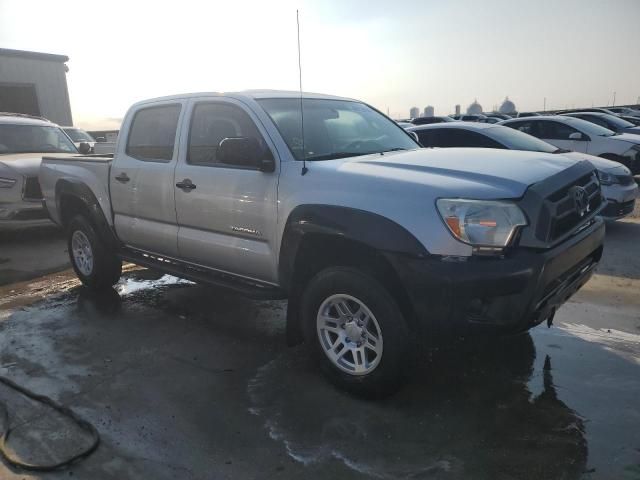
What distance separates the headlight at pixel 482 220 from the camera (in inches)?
107

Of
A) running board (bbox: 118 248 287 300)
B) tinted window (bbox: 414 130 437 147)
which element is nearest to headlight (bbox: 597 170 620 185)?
tinted window (bbox: 414 130 437 147)

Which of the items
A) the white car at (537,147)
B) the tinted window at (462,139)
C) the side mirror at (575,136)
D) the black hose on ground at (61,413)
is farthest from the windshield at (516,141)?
the black hose on ground at (61,413)

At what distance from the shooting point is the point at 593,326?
4371 millimetres

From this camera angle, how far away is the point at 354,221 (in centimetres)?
299

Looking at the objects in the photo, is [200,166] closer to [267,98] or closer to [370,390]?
[267,98]

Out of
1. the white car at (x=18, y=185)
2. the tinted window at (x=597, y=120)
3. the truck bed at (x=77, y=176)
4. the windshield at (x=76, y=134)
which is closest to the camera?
the truck bed at (x=77, y=176)

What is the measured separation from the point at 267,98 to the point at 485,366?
259 centimetres

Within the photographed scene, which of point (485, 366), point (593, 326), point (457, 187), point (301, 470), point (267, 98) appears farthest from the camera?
point (593, 326)

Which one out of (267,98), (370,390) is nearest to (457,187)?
(370,390)

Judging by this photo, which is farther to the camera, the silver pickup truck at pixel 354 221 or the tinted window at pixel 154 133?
the tinted window at pixel 154 133

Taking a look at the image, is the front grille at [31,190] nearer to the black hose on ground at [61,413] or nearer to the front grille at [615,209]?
the black hose on ground at [61,413]

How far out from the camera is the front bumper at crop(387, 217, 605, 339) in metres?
2.65

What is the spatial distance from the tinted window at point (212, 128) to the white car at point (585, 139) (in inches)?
324

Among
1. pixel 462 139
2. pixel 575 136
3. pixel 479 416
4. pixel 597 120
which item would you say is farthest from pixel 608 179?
pixel 597 120
